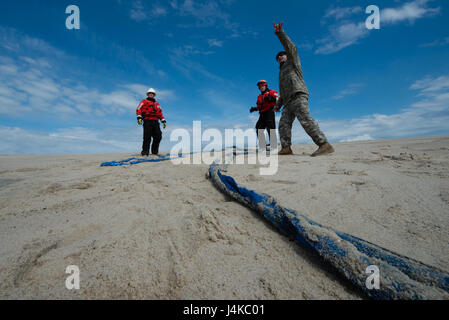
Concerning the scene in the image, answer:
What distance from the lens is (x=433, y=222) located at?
1.17 meters

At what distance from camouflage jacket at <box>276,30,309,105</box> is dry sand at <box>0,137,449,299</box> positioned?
246 centimetres

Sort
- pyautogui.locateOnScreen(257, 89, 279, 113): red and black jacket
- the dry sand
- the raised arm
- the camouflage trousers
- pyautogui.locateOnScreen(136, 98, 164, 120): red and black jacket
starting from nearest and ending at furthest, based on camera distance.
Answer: the dry sand → the raised arm → the camouflage trousers → pyautogui.locateOnScreen(257, 89, 279, 113): red and black jacket → pyautogui.locateOnScreen(136, 98, 164, 120): red and black jacket

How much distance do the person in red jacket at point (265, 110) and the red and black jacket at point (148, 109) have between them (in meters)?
3.02

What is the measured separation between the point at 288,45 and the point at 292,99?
1.05 meters

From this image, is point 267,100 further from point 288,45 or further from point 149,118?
point 149,118

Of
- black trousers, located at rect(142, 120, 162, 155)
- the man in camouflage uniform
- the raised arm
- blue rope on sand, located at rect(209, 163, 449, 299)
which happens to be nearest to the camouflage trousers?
the man in camouflage uniform

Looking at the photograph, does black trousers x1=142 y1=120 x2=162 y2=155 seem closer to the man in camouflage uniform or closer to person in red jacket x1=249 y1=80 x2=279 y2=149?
person in red jacket x1=249 y1=80 x2=279 y2=149

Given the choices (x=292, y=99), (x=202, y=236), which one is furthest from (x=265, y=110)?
(x=202, y=236)

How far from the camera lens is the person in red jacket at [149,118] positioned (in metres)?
5.83

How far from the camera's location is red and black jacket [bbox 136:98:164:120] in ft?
19.0

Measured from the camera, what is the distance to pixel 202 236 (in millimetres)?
1195

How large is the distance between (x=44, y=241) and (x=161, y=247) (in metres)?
0.80
